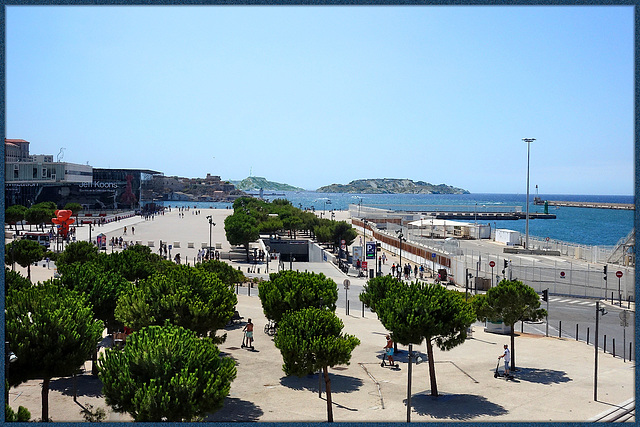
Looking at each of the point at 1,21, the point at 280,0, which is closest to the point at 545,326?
the point at 280,0

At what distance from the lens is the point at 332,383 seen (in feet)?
58.3

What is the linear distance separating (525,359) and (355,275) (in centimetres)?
2166

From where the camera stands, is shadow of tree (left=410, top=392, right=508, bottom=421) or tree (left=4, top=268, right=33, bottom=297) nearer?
shadow of tree (left=410, top=392, right=508, bottom=421)

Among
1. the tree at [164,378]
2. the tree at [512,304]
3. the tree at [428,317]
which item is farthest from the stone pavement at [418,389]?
the tree at [164,378]

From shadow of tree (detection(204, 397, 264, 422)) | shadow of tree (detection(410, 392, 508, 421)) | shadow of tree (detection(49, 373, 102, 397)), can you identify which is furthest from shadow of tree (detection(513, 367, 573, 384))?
shadow of tree (detection(49, 373, 102, 397))

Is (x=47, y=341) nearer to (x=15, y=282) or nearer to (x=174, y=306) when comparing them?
(x=174, y=306)

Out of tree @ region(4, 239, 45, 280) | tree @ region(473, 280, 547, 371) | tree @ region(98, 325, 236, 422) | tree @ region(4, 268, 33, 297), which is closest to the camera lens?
tree @ region(98, 325, 236, 422)

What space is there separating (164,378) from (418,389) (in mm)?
9045

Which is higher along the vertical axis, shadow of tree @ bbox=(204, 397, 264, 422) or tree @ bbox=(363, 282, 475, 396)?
tree @ bbox=(363, 282, 475, 396)

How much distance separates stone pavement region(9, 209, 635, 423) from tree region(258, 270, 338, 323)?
1808 mm

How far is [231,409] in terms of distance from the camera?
15016mm

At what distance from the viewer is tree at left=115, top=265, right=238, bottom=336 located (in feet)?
55.7

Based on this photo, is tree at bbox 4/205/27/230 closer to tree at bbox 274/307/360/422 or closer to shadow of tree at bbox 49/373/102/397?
shadow of tree at bbox 49/373/102/397

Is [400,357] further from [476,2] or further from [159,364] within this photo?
[476,2]
